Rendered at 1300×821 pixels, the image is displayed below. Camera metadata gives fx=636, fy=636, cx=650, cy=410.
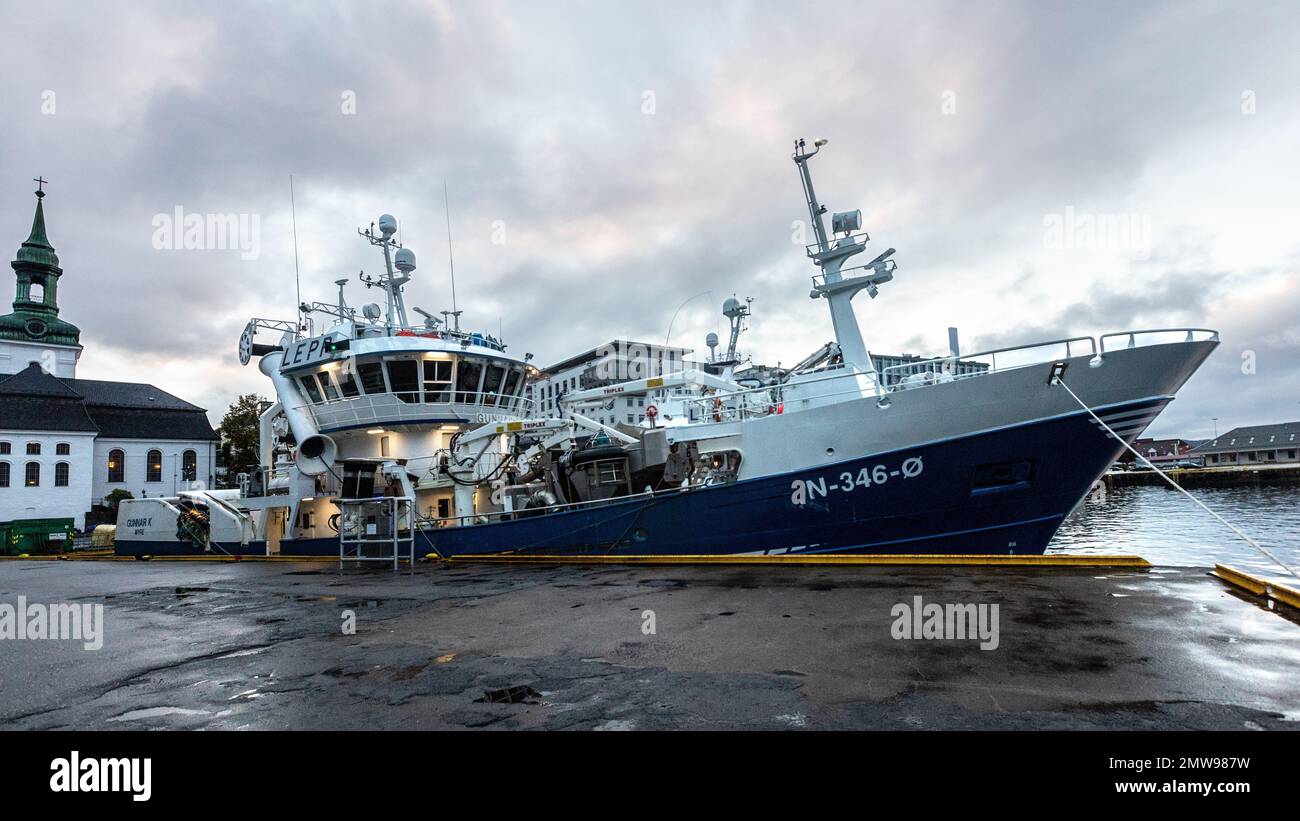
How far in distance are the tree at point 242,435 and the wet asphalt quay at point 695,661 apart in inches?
1960

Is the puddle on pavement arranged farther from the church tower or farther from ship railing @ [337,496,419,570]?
the church tower

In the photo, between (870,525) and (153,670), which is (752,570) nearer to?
(870,525)

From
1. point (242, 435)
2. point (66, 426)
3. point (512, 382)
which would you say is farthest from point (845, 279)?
point (66, 426)

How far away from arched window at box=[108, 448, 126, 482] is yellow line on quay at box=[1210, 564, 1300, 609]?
69124mm

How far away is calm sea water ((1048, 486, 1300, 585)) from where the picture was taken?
1789 centimetres

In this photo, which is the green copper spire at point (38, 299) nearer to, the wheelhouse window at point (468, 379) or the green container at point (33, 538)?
the green container at point (33, 538)

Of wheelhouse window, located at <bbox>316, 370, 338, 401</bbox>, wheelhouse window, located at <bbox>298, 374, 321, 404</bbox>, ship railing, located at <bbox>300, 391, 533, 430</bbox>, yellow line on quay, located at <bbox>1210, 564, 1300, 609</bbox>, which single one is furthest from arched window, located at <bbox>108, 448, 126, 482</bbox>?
yellow line on quay, located at <bbox>1210, 564, 1300, 609</bbox>

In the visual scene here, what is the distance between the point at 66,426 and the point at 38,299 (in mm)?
27495

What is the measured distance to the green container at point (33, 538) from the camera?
94.9 ft

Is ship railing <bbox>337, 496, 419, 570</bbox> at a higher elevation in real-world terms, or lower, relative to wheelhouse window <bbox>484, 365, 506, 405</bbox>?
lower

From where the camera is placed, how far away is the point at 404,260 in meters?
19.8
